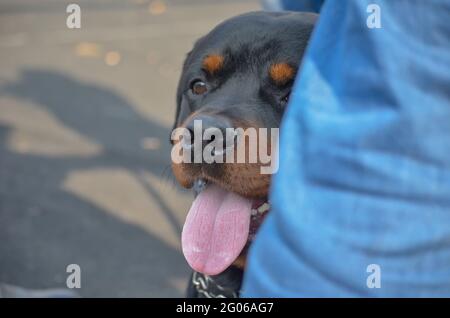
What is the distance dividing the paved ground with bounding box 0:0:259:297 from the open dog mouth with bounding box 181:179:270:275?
1.14 m

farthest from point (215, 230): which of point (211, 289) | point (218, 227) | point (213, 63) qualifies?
point (213, 63)

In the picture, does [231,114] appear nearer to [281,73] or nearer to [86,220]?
[281,73]

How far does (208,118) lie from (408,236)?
1.09 meters

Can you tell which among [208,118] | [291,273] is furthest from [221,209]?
[291,273]

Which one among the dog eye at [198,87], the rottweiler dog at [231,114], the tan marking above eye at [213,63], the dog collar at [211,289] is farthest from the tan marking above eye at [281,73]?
the dog collar at [211,289]

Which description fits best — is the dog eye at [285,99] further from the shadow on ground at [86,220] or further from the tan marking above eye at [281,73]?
the shadow on ground at [86,220]

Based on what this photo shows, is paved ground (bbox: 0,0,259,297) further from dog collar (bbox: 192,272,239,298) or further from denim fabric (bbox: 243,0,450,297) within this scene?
denim fabric (bbox: 243,0,450,297)

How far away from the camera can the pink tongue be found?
96.7 inches

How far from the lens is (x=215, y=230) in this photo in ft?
8.25

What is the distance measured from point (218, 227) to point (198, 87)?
0.73m

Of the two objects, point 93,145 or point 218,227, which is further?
point 93,145

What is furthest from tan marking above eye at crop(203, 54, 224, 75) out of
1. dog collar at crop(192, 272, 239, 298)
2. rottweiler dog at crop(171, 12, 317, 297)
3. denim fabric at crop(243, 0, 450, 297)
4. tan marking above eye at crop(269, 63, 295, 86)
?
denim fabric at crop(243, 0, 450, 297)

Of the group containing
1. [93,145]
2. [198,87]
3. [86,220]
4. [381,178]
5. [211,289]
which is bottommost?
[211,289]

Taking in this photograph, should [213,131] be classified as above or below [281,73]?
below
